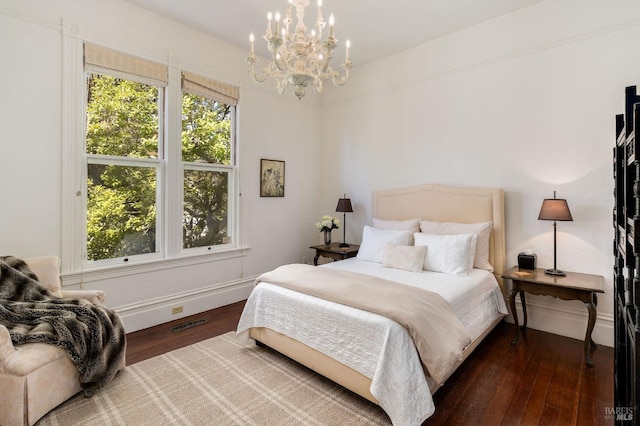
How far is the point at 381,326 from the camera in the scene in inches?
75.7

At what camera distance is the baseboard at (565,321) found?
9.21ft

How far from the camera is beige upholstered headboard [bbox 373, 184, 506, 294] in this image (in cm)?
330

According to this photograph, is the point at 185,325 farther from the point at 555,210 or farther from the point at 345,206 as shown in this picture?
the point at 555,210

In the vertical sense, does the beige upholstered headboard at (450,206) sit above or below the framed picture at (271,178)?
below

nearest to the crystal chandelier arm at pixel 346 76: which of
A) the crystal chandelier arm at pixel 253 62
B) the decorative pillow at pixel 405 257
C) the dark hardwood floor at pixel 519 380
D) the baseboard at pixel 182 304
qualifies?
the crystal chandelier arm at pixel 253 62

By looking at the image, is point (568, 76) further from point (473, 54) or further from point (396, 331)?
point (396, 331)

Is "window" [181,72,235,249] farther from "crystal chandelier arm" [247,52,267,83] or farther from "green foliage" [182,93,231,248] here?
"crystal chandelier arm" [247,52,267,83]

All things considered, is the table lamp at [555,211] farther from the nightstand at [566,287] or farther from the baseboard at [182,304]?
the baseboard at [182,304]

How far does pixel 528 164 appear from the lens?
10.6 feet

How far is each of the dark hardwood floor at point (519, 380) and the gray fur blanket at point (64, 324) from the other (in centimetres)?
46

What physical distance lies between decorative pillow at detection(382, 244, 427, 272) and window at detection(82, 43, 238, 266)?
205 centimetres

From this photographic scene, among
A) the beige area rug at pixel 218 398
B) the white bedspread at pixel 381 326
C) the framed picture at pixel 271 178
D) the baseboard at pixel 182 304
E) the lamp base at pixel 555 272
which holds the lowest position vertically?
the beige area rug at pixel 218 398

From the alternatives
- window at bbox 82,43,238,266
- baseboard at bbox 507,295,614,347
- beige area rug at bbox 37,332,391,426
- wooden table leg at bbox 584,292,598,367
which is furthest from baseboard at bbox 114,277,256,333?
wooden table leg at bbox 584,292,598,367

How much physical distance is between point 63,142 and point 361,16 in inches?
124
